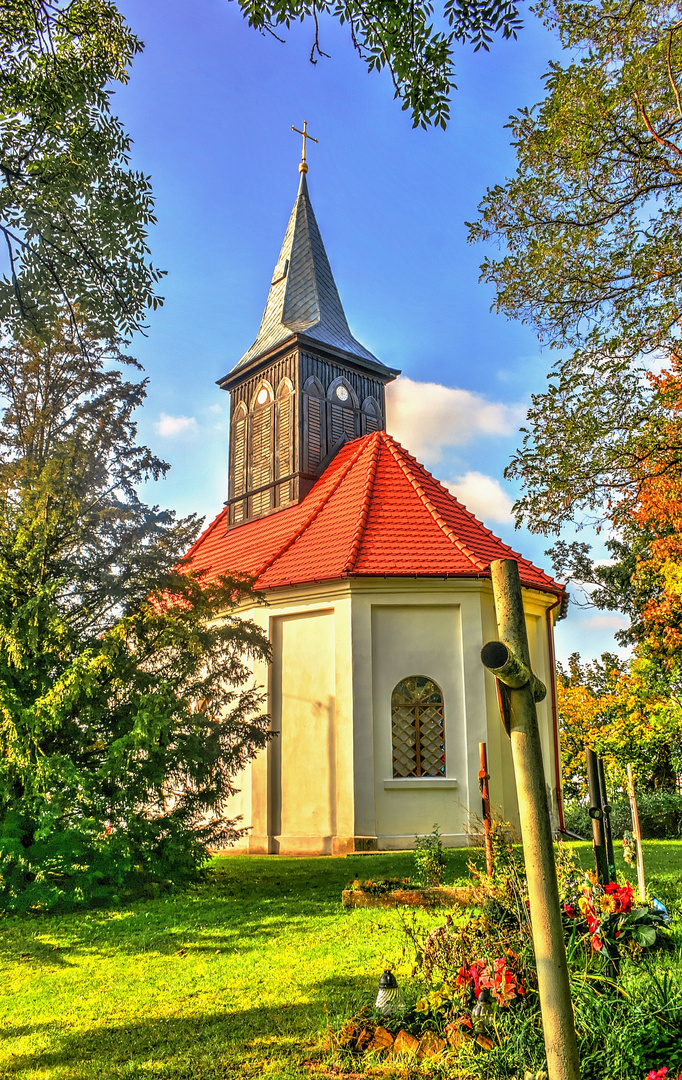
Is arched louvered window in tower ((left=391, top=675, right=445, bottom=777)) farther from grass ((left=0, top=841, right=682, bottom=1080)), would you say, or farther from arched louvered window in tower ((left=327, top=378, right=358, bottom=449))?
arched louvered window in tower ((left=327, top=378, right=358, bottom=449))

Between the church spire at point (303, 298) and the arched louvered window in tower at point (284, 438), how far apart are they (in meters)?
1.39

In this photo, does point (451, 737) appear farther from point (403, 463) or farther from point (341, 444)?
point (341, 444)

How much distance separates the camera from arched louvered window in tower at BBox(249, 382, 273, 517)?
22672mm

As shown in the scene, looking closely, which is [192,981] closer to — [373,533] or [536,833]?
[536,833]

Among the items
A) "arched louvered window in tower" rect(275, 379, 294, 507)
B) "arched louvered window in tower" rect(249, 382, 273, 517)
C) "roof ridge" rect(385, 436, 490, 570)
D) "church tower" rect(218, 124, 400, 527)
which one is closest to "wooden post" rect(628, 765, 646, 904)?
"roof ridge" rect(385, 436, 490, 570)

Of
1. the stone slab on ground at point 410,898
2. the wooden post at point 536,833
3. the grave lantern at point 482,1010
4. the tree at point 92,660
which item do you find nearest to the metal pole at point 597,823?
the grave lantern at point 482,1010

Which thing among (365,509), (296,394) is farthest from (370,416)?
(365,509)

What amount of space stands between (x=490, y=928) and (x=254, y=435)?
20.0m

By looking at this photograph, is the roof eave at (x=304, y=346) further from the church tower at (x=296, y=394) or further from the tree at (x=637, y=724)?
the tree at (x=637, y=724)

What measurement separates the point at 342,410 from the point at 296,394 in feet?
5.12

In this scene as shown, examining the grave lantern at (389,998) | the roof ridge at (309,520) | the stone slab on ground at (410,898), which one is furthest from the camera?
the roof ridge at (309,520)

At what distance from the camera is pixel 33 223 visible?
7371mm

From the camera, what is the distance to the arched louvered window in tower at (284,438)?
71.2 ft

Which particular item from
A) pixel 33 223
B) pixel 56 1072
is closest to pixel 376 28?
pixel 33 223
